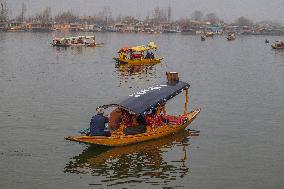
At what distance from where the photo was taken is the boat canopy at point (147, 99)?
27094mm

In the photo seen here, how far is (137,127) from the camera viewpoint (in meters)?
28.2

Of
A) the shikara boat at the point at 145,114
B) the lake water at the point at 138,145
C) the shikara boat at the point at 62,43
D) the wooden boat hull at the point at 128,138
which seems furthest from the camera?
the shikara boat at the point at 62,43

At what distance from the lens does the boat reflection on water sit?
76.0 ft

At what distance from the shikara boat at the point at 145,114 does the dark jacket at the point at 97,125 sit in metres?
0.33

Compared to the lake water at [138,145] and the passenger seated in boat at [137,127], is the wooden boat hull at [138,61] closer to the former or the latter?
the lake water at [138,145]

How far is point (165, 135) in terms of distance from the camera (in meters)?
29.7

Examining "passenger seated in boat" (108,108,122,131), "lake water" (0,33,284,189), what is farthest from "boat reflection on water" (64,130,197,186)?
"passenger seated in boat" (108,108,122,131)

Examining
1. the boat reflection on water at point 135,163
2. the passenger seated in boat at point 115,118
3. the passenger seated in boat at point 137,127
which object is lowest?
the boat reflection on water at point 135,163

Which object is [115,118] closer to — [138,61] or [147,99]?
[147,99]

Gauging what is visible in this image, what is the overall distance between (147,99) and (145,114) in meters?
0.83

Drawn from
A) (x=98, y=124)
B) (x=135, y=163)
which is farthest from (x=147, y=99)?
(x=135, y=163)

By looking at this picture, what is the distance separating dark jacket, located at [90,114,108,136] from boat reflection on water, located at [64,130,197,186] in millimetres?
1014

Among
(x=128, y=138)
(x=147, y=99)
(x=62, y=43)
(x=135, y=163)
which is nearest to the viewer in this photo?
(x=135, y=163)

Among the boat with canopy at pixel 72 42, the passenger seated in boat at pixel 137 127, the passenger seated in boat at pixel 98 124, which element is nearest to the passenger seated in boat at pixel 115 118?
the passenger seated in boat at pixel 137 127
